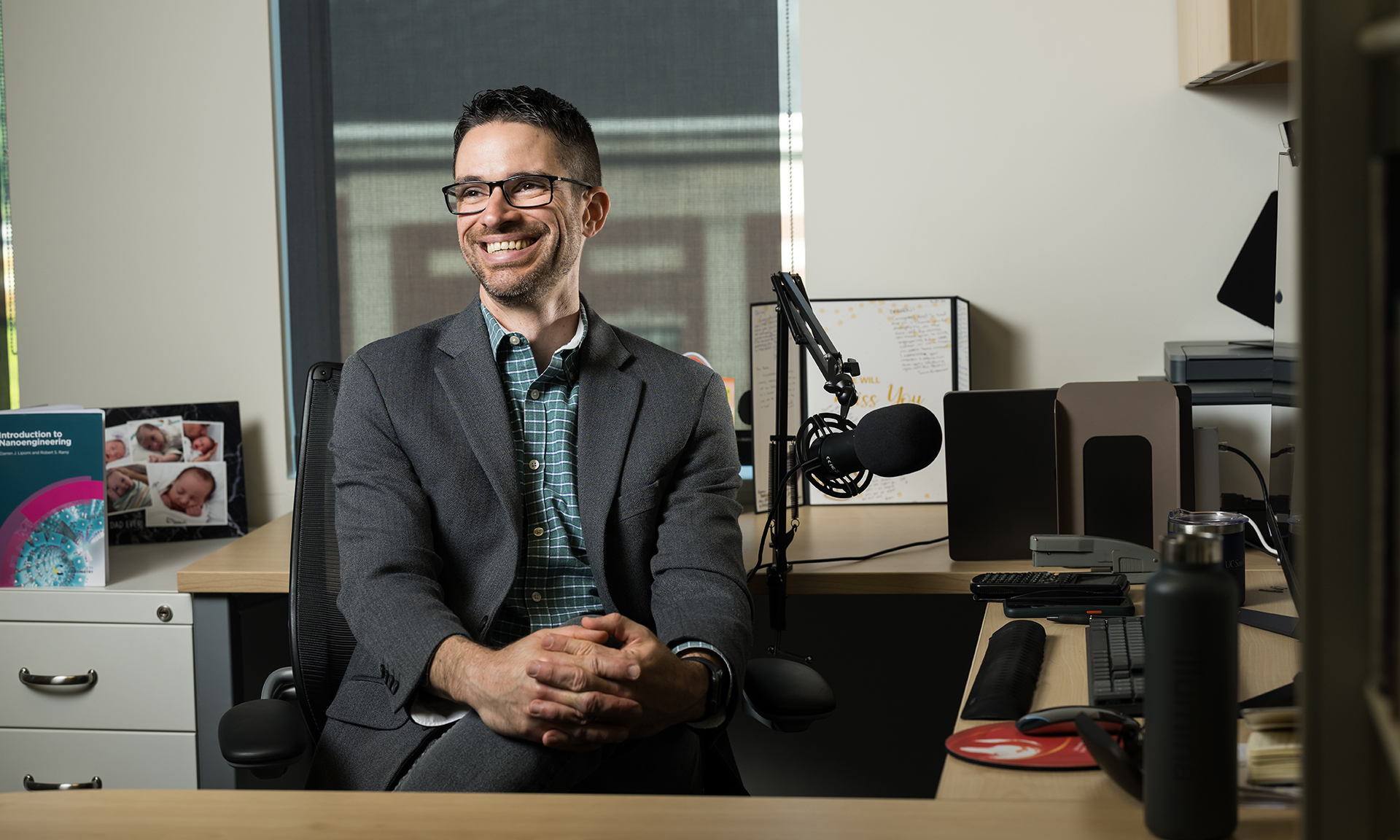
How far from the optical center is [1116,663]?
1.08 metres

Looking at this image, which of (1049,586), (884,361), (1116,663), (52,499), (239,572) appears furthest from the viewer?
(884,361)

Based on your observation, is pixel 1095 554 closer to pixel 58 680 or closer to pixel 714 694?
pixel 714 694

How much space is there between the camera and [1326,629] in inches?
18.7

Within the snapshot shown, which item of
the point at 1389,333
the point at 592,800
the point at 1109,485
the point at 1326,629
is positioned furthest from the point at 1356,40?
the point at 1109,485

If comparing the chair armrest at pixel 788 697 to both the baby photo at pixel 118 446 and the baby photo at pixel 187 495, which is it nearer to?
the baby photo at pixel 187 495

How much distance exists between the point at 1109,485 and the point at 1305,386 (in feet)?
4.07

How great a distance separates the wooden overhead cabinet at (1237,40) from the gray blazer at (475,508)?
3.46 ft

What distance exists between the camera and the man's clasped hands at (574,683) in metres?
1.17

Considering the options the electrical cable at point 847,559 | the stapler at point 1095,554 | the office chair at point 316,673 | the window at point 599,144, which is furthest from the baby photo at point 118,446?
the stapler at point 1095,554

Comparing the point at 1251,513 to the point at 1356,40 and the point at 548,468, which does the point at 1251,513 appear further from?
the point at 1356,40

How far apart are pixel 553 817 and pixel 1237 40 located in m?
1.64

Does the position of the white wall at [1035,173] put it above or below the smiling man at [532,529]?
above

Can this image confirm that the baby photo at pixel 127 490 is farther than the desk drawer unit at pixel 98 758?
Yes

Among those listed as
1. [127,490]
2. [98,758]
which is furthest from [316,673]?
[127,490]
